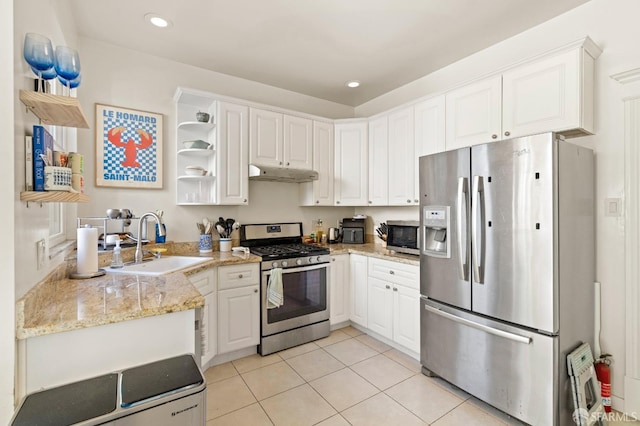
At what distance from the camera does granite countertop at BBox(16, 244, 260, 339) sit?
3.70 ft

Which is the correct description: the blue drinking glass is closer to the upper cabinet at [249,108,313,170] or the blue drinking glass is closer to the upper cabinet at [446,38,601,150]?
the upper cabinet at [249,108,313,170]

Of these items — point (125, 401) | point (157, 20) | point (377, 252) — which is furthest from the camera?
point (377, 252)

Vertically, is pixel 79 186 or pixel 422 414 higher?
pixel 79 186

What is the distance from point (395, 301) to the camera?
2879mm

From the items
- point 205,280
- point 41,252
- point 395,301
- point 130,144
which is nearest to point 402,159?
point 395,301

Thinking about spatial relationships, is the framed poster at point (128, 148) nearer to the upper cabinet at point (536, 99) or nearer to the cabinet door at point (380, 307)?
the cabinet door at point (380, 307)

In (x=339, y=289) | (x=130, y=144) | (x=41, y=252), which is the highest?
(x=130, y=144)

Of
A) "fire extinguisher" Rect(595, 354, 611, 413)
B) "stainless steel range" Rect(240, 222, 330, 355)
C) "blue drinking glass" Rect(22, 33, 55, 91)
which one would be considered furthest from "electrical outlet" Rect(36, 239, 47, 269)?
"fire extinguisher" Rect(595, 354, 611, 413)

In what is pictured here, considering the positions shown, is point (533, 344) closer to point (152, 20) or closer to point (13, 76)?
point (13, 76)

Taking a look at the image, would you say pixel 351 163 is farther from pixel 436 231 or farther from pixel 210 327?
pixel 210 327

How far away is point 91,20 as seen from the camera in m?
2.38

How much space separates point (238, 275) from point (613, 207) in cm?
291

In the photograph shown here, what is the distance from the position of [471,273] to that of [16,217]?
247 cm

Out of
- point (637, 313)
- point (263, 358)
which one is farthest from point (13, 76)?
point (637, 313)
